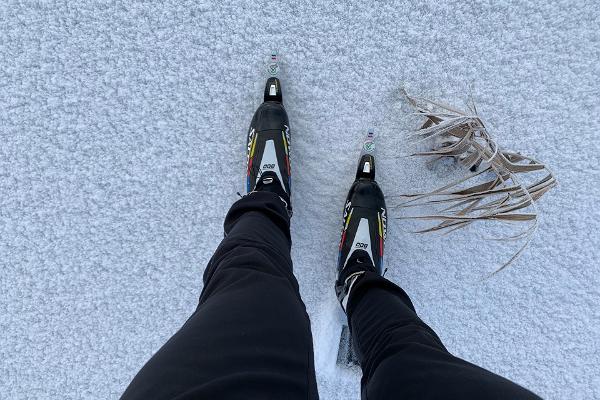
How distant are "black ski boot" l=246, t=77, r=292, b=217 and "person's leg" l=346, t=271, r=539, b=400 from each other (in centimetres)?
25

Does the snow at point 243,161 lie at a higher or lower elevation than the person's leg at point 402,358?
higher

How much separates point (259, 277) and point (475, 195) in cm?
43

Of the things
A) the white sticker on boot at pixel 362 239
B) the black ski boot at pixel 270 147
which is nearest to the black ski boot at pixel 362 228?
the white sticker on boot at pixel 362 239

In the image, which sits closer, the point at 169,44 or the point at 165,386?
the point at 165,386

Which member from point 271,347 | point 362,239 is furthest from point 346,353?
point 271,347

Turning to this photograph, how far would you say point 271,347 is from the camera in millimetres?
488

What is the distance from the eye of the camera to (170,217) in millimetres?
829

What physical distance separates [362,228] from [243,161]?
30 cm

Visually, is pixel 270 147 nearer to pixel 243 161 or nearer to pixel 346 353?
Answer: pixel 243 161

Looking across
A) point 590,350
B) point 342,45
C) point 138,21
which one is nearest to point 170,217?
A: point 138,21

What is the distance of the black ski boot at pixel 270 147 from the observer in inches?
29.9

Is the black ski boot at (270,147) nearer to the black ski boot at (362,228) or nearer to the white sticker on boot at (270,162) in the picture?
the white sticker on boot at (270,162)

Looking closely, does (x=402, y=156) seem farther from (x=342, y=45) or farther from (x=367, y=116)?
(x=342, y=45)

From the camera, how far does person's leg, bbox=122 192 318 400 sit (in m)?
0.43
